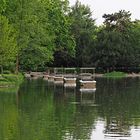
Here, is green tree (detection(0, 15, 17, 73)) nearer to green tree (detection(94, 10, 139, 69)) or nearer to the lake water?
the lake water

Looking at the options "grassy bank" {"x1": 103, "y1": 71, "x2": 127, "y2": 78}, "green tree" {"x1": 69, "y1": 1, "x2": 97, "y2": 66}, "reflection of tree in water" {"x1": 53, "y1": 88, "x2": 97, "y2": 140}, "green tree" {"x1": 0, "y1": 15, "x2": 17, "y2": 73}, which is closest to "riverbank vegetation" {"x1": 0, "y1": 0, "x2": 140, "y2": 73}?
"green tree" {"x1": 69, "y1": 1, "x2": 97, "y2": 66}

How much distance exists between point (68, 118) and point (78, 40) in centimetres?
7826

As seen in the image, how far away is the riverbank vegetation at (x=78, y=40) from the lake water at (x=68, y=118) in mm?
33599

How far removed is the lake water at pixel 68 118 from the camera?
77.7ft

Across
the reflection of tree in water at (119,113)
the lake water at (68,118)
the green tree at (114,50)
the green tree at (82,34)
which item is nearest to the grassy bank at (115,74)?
the green tree at (114,50)

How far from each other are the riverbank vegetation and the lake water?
3360 cm

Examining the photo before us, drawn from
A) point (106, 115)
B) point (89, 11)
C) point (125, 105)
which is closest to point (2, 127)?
point (106, 115)

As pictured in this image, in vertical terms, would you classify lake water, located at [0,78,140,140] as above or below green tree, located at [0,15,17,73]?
below

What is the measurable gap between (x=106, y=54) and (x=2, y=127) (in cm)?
7735

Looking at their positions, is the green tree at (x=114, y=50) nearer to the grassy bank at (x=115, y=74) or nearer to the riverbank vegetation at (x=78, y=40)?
the riverbank vegetation at (x=78, y=40)

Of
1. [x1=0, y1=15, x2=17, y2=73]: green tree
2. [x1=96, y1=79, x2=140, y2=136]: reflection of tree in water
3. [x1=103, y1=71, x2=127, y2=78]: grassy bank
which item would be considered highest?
[x1=0, y1=15, x2=17, y2=73]: green tree

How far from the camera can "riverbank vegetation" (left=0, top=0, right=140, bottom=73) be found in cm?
7669

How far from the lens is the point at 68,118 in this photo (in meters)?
29.7

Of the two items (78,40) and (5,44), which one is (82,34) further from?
(5,44)
